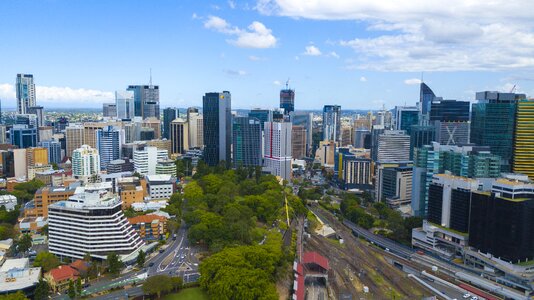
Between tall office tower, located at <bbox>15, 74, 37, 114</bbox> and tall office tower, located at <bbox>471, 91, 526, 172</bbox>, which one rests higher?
tall office tower, located at <bbox>15, 74, 37, 114</bbox>

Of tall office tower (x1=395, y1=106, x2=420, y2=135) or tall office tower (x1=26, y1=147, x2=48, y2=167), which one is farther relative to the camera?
tall office tower (x1=395, y1=106, x2=420, y2=135)

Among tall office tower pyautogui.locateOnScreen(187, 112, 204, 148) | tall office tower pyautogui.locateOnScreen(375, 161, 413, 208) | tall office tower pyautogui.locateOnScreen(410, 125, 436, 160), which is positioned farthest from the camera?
tall office tower pyautogui.locateOnScreen(187, 112, 204, 148)

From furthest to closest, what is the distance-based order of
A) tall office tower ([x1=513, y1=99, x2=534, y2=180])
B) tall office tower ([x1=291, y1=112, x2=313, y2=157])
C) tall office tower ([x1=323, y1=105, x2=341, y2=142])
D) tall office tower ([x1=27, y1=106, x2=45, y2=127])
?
tall office tower ([x1=323, y1=105, x2=341, y2=142]), tall office tower ([x1=291, y1=112, x2=313, y2=157]), tall office tower ([x1=27, y1=106, x2=45, y2=127]), tall office tower ([x1=513, y1=99, x2=534, y2=180])

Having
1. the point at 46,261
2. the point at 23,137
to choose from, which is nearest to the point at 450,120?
the point at 46,261

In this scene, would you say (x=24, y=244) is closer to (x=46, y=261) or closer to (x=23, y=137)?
(x=46, y=261)

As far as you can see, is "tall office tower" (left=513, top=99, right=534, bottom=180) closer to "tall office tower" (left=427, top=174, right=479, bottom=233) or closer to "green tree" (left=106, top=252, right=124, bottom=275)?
"tall office tower" (left=427, top=174, right=479, bottom=233)

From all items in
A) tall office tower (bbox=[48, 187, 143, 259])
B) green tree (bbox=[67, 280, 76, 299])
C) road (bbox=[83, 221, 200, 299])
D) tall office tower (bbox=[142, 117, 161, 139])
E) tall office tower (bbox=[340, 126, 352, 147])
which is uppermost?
tall office tower (bbox=[142, 117, 161, 139])

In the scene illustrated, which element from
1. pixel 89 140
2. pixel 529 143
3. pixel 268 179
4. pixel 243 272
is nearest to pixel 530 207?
pixel 529 143

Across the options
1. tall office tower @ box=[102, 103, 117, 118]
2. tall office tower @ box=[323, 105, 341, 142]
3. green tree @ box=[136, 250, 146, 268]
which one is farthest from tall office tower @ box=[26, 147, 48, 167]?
tall office tower @ box=[102, 103, 117, 118]
